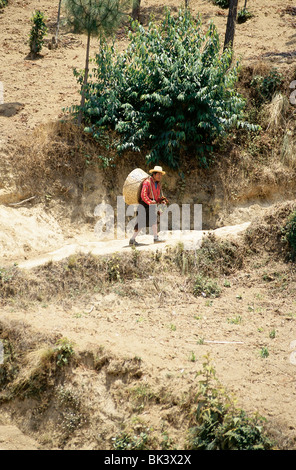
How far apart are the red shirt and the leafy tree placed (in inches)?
143

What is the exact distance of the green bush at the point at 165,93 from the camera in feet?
37.9

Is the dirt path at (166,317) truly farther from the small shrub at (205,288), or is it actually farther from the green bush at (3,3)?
the green bush at (3,3)

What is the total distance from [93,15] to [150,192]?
17.7 ft

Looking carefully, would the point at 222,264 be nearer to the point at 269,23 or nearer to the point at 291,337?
the point at 291,337

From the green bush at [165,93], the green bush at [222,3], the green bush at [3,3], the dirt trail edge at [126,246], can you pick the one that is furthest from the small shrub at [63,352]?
the green bush at [222,3]

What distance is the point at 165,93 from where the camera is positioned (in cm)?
1177

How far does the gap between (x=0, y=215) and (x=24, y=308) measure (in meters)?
3.31

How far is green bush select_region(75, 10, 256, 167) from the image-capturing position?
11547 millimetres

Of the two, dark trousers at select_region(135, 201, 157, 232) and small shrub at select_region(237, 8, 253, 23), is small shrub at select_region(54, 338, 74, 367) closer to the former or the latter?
dark trousers at select_region(135, 201, 157, 232)

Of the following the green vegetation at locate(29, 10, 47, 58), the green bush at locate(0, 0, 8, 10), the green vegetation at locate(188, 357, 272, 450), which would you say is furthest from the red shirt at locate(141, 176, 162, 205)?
the green bush at locate(0, 0, 8, 10)

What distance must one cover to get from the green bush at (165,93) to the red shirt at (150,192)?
92.1 inches

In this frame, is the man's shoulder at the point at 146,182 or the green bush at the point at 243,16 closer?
the man's shoulder at the point at 146,182
